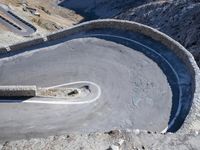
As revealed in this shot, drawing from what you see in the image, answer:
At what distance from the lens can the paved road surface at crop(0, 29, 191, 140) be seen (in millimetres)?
24219

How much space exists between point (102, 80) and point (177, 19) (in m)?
27.2

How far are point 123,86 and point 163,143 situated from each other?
318 inches

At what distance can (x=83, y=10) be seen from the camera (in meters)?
102

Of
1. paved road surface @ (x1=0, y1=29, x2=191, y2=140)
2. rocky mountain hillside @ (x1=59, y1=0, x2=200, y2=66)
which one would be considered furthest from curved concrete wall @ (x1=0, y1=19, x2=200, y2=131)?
rocky mountain hillside @ (x1=59, y1=0, x2=200, y2=66)

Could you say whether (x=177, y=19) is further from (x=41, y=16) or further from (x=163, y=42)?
(x=41, y=16)

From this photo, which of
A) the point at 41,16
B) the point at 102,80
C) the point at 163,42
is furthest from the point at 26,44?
the point at 41,16

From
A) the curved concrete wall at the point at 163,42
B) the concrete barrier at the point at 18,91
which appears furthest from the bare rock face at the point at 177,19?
the concrete barrier at the point at 18,91

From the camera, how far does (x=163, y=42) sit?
32.3 metres

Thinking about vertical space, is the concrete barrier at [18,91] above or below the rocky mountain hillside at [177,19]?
below

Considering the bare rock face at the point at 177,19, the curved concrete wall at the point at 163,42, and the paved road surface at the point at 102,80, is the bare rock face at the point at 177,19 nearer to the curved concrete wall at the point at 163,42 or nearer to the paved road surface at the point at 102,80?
the curved concrete wall at the point at 163,42

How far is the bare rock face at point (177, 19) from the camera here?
146 feet

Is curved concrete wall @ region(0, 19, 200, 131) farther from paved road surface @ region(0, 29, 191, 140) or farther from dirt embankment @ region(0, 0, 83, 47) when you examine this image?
dirt embankment @ region(0, 0, 83, 47)

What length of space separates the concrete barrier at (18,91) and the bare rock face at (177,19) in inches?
739

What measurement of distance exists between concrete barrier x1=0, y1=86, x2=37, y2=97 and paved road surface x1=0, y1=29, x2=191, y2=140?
643 mm
